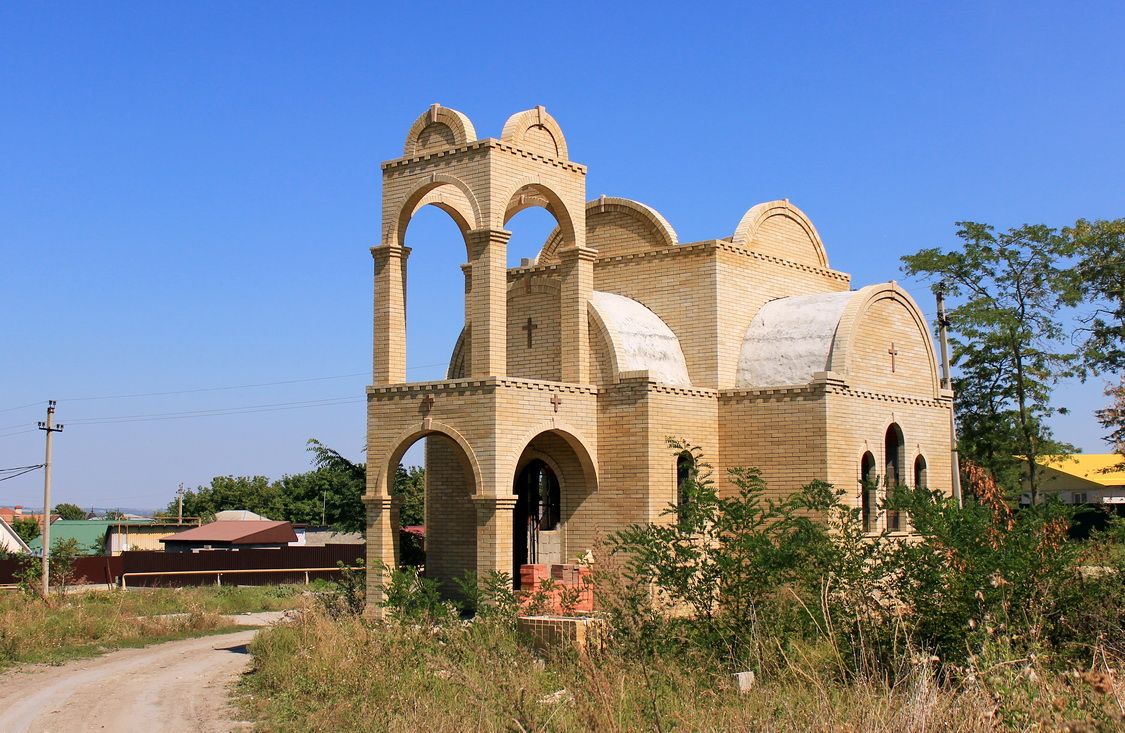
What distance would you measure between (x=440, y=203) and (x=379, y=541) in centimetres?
556

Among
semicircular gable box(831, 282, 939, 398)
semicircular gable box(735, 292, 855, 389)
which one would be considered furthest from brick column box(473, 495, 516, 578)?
semicircular gable box(831, 282, 939, 398)

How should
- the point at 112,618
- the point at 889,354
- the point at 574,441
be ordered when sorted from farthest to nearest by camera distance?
the point at 112,618, the point at 889,354, the point at 574,441

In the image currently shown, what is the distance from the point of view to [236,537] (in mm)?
44438

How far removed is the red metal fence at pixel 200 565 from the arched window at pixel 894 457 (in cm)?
1678

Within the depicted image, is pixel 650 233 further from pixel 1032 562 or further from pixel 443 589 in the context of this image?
pixel 1032 562

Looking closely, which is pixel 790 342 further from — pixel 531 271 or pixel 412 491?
pixel 412 491

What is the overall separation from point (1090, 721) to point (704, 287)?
13940mm

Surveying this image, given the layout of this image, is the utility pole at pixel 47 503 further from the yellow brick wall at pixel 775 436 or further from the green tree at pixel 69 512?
the green tree at pixel 69 512

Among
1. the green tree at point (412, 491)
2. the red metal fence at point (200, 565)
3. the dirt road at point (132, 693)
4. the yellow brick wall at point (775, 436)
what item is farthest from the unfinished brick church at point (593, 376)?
the red metal fence at point (200, 565)

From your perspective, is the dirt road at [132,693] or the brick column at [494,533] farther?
the brick column at [494,533]

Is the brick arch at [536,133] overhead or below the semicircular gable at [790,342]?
overhead

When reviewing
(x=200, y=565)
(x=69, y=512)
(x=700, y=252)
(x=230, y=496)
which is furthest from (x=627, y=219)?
(x=69, y=512)

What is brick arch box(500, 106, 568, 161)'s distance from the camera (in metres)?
18.7

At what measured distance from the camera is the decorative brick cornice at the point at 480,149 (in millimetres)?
18188
